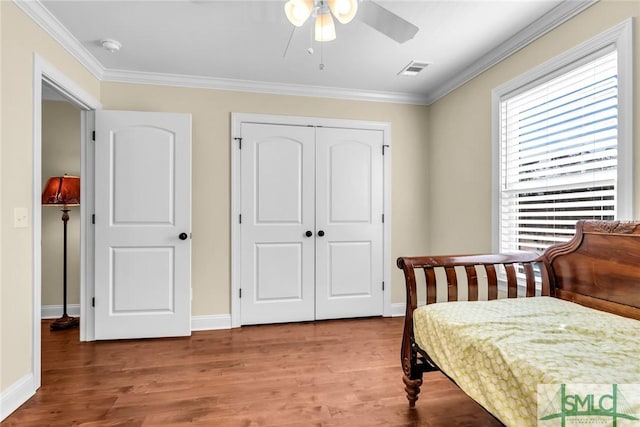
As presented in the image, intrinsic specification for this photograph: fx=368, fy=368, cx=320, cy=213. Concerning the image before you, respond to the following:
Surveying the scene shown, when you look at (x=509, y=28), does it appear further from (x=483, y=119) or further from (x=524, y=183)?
(x=524, y=183)

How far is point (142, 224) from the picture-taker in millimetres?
3291

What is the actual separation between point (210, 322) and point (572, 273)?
Result: 3.00 metres

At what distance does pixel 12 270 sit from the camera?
215 cm

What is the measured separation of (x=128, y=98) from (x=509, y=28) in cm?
326

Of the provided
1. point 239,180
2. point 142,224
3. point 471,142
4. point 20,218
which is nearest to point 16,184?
point 20,218

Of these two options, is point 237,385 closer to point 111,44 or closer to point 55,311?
point 111,44

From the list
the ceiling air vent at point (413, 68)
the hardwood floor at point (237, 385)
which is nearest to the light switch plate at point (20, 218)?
the hardwood floor at point (237, 385)

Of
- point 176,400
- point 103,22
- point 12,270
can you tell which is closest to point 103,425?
point 176,400

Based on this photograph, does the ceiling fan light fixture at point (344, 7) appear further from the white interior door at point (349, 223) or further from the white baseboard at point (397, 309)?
the white baseboard at point (397, 309)

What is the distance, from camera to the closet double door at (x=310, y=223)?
3670 millimetres

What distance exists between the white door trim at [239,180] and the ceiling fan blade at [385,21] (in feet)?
6.43

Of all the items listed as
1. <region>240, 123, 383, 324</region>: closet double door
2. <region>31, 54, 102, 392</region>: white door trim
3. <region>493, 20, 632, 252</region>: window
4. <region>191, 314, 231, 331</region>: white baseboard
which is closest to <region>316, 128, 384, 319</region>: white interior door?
<region>240, 123, 383, 324</region>: closet double door

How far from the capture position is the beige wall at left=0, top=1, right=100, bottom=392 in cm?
207

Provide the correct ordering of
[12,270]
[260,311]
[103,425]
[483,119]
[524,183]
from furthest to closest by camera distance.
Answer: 1. [260,311]
2. [483,119]
3. [524,183]
4. [12,270]
5. [103,425]
